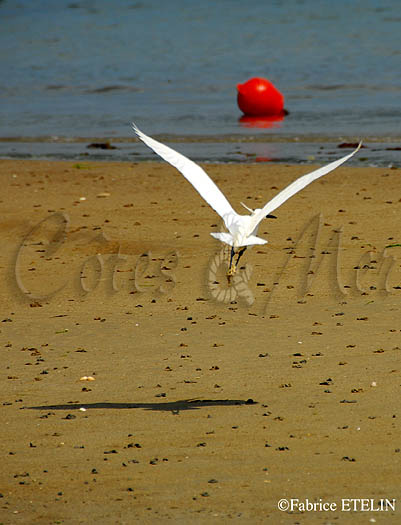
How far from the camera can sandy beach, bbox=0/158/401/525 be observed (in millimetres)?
5227

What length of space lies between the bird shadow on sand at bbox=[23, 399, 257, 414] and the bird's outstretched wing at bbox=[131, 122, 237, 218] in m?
1.35

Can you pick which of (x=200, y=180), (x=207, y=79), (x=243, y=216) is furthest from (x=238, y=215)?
(x=207, y=79)

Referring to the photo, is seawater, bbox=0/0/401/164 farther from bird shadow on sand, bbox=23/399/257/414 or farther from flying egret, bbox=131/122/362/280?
bird shadow on sand, bbox=23/399/257/414

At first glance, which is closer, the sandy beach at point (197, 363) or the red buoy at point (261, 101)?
the sandy beach at point (197, 363)

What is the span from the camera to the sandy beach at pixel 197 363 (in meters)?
5.23

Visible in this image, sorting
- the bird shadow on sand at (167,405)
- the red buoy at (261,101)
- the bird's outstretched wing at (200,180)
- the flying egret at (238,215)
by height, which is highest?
the red buoy at (261,101)

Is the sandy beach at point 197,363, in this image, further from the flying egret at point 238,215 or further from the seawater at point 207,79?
the seawater at point 207,79

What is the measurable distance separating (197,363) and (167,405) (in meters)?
0.95

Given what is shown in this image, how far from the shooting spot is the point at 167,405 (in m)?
6.57

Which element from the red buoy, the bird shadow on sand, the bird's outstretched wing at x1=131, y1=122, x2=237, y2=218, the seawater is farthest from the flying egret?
the red buoy

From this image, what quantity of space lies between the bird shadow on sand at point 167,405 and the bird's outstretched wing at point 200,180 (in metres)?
1.35

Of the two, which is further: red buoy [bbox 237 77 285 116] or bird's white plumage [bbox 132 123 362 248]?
red buoy [bbox 237 77 285 116]

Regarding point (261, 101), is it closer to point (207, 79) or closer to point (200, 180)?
point (207, 79)

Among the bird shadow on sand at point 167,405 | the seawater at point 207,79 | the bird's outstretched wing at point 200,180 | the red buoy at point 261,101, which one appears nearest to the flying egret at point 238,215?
the bird's outstretched wing at point 200,180
